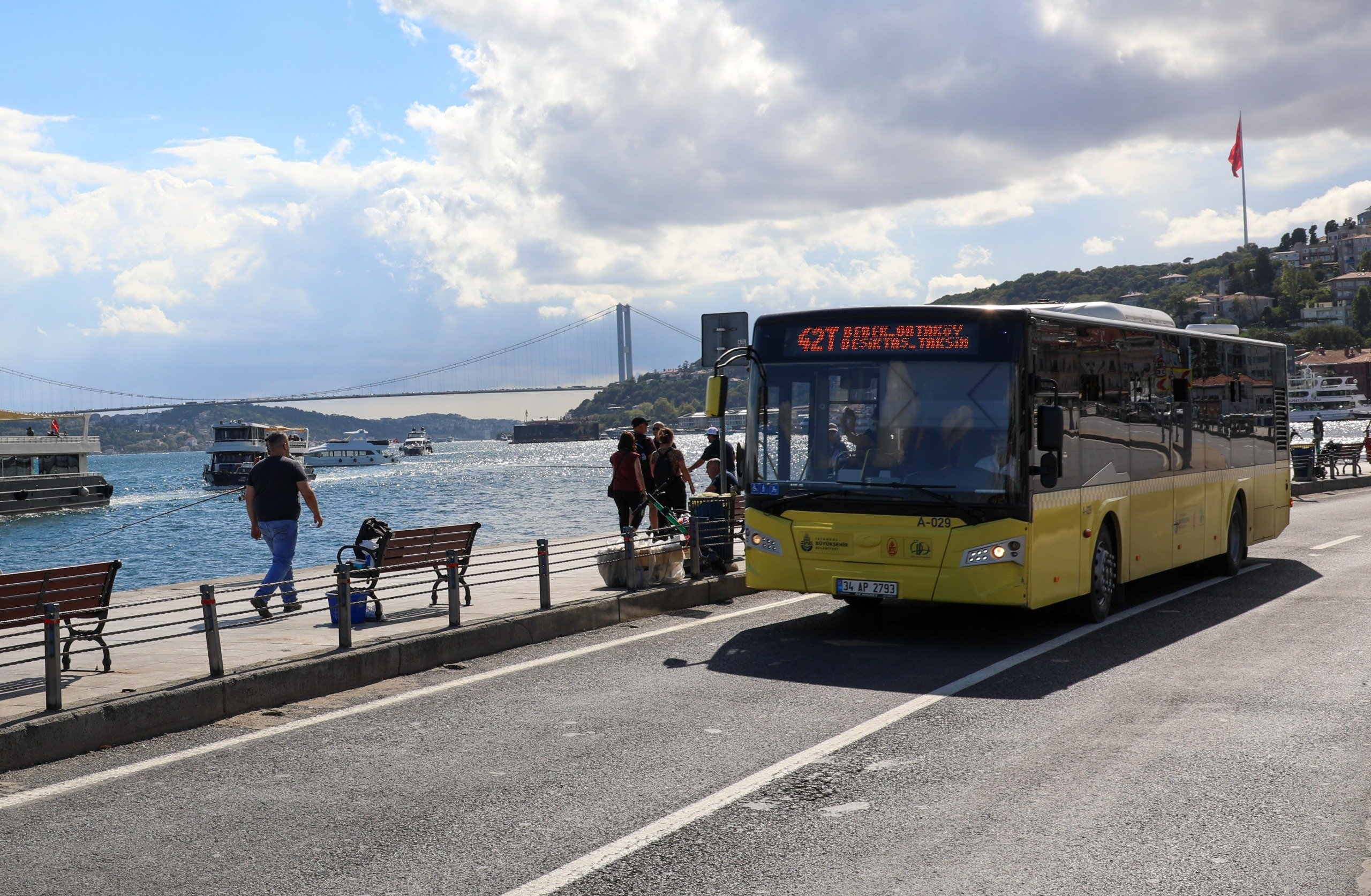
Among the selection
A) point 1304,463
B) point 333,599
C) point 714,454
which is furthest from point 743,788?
point 1304,463

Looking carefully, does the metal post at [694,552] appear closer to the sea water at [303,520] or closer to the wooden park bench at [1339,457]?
the sea water at [303,520]

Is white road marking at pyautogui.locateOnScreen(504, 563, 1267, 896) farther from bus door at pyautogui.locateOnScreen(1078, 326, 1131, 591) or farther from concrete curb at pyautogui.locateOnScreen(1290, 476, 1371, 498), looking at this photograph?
concrete curb at pyautogui.locateOnScreen(1290, 476, 1371, 498)

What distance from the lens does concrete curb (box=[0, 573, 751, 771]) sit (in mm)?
7199

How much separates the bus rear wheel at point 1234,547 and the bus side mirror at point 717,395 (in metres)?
6.76

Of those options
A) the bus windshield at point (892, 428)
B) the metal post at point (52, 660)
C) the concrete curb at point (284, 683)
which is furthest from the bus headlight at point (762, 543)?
the metal post at point (52, 660)

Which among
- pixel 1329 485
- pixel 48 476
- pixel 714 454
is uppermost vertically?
pixel 714 454

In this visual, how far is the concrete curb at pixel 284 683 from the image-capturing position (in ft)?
23.6

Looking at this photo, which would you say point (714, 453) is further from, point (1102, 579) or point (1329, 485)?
point (1329, 485)

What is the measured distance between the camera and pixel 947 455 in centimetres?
1049

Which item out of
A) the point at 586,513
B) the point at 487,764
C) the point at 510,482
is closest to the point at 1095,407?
the point at 487,764

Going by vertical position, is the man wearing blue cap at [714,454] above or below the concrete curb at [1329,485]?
above

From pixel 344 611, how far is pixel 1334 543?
15027mm

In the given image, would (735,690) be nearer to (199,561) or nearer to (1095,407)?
(1095,407)

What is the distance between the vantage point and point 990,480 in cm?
1032
